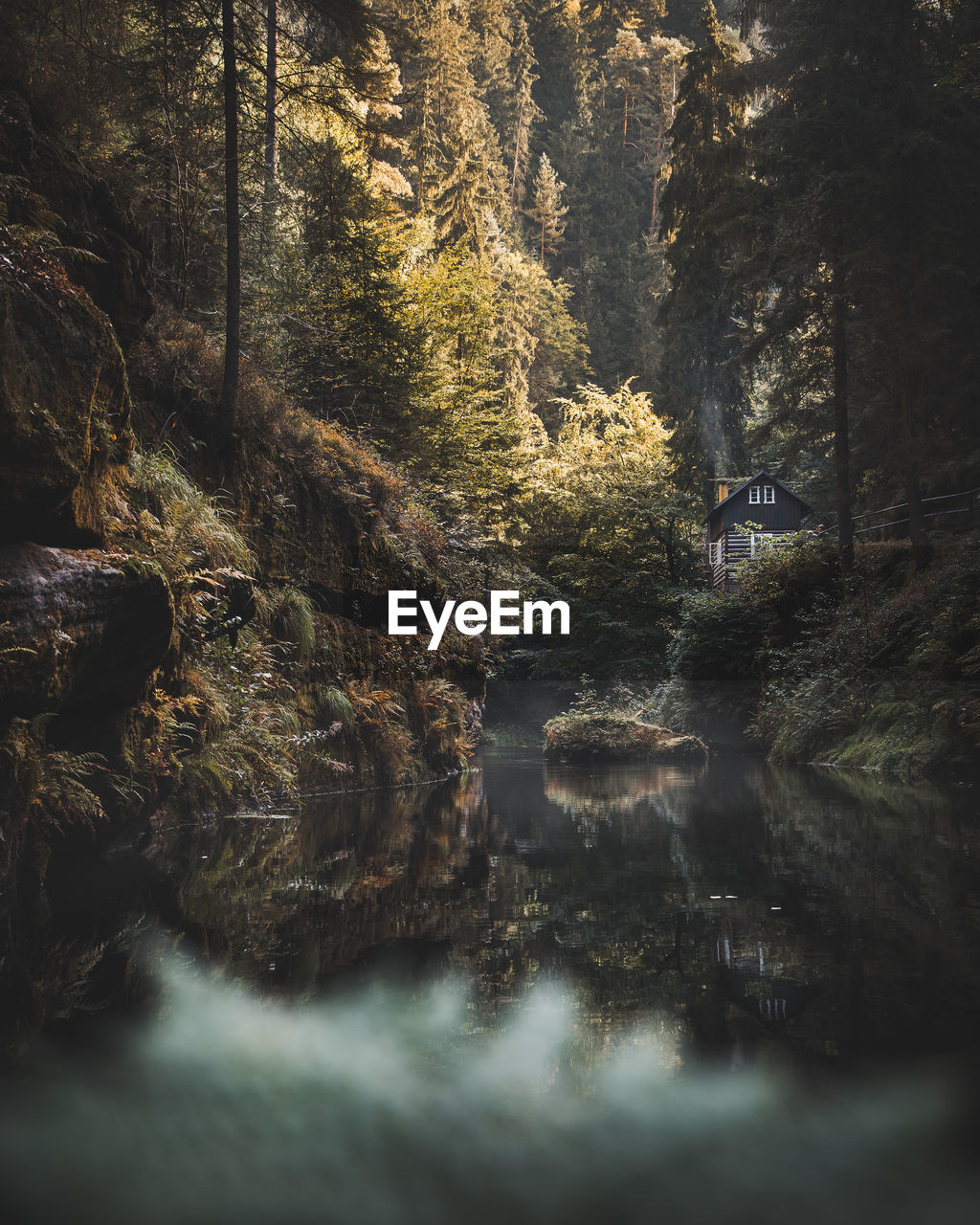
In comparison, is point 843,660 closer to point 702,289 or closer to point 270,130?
point 270,130

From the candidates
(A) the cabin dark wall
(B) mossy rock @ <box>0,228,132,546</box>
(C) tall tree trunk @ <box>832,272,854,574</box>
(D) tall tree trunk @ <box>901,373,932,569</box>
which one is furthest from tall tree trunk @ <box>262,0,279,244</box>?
(A) the cabin dark wall

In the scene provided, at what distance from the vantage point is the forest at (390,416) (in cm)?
657

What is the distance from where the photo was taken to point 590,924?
4383mm

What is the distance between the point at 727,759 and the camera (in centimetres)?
1920

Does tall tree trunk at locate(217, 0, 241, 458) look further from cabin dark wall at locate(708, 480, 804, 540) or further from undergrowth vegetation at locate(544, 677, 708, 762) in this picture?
cabin dark wall at locate(708, 480, 804, 540)

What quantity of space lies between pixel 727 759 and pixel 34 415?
627 inches

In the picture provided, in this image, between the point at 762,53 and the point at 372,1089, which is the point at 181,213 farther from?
the point at 762,53

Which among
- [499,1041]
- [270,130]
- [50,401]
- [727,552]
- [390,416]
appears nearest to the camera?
[499,1041]

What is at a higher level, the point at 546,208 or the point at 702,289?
the point at 546,208

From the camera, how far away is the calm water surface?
2969 mm

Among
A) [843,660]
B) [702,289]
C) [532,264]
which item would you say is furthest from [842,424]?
[532,264]

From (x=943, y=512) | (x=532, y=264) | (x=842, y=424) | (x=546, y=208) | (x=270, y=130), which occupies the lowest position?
(x=943, y=512)

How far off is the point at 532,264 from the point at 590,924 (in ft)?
149

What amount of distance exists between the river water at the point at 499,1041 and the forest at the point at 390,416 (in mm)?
2183
